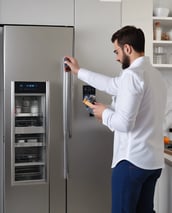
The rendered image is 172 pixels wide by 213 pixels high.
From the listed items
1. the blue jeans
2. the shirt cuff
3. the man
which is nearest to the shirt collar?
the man

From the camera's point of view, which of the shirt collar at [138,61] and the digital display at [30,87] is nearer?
the shirt collar at [138,61]

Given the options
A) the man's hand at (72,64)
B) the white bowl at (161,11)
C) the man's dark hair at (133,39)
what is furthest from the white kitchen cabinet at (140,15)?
the man's dark hair at (133,39)

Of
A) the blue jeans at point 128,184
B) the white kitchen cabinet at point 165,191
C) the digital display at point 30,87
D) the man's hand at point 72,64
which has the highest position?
the man's hand at point 72,64

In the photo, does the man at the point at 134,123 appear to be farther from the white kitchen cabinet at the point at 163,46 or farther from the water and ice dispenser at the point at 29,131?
the white kitchen cabinet at the point at 163,46

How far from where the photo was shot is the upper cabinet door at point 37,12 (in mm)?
2566

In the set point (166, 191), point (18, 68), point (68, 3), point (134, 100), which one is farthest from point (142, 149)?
point (68, 3)

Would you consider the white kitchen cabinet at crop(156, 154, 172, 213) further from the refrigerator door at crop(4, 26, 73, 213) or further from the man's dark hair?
the man's dark hair

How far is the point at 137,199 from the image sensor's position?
175 cm

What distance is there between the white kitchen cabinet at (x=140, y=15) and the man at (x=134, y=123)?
106cm

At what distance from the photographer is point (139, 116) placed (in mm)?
1670

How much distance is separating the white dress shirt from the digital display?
0.98 m

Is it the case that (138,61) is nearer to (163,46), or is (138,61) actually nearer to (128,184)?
(128,184)

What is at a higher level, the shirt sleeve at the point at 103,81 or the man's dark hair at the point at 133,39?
the man's dark hair at the point at 133,39

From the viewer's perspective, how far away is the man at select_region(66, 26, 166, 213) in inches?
62.1
